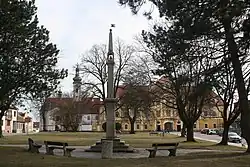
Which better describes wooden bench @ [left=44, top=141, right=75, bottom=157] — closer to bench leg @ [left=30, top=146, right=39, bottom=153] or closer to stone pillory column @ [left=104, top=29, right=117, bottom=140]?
bench leg @ [left=30, top=146, right=39, bottom=153]

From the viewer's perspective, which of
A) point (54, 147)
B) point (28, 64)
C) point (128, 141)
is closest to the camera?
point (54, 147)

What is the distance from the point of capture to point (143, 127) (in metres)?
119

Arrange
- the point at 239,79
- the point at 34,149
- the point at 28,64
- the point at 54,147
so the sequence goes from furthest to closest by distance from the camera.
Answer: the point at 28,64 < the point at 34,149 < the point at 54,147 < the point at 239,79

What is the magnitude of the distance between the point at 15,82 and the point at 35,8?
5.56 meters

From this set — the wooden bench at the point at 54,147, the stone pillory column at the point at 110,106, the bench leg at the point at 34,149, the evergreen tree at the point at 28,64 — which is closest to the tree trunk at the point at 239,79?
the wooden bench at the point at 54,147

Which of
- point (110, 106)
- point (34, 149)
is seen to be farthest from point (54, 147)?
point (110, 106)

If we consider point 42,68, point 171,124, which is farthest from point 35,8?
point 171,124

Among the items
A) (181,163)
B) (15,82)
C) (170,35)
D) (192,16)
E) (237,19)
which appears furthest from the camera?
(15,82)

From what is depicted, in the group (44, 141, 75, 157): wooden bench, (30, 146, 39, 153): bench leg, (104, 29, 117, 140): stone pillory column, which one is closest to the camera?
(44, 141, 75, 157): wooden bench

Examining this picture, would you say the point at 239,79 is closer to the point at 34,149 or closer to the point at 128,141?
the point at 34,149

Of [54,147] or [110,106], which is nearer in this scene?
[54,147]

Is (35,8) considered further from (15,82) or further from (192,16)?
(192,16)

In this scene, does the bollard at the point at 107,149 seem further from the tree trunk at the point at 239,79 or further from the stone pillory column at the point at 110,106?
the stone pillory column at the point at 110,106

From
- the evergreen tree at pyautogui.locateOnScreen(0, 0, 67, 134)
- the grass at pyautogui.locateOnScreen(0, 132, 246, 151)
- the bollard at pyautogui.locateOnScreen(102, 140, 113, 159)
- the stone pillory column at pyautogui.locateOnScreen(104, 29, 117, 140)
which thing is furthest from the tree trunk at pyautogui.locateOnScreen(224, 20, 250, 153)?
A: the evergreen tree at pyautogui.locateOnScreen(0, 0, 67, 134)
